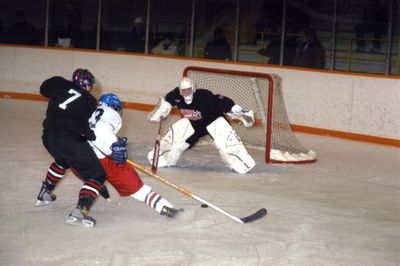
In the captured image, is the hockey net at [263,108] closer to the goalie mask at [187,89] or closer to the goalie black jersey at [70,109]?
the goalie mask at [187,89]

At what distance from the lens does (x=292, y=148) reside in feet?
26.2

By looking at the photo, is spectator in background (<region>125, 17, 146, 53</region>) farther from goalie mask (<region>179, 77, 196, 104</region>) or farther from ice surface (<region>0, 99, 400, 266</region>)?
goalie mask (<region>179, 77, 196, 104</region>)

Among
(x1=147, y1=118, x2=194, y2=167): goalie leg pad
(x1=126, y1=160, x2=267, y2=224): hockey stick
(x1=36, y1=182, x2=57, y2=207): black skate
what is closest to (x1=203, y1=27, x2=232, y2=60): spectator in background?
(x1=147, y1=118, x2=194, y2=167): goalie leg pad

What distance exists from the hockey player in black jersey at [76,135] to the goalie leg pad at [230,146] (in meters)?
2.14

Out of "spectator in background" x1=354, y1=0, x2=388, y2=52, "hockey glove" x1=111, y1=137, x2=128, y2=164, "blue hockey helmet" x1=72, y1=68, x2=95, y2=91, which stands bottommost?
"hockey glove" x1=111, y1=137, x2=128, y2=164

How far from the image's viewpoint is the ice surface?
436 cm

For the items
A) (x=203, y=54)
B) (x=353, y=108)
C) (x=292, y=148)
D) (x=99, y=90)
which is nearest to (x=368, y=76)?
(x=353, y=108)

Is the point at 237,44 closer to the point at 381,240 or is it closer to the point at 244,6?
the point at 244,6

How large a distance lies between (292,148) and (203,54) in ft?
11.2

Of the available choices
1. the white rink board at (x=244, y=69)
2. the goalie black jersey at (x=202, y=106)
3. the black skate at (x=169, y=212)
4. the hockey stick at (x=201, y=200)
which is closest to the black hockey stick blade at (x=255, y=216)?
the hockey stick at (x=201, y=200)

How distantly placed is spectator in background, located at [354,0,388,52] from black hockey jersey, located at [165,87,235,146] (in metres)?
3.39

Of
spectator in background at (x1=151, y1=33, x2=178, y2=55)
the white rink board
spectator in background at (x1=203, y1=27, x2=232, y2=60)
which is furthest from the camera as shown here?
spectator in background at (x1=151, y1=33, x2=178, y2=55)

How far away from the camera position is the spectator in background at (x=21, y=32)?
40.4 feet

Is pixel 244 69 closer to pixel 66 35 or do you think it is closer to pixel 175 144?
pixel 66 35
